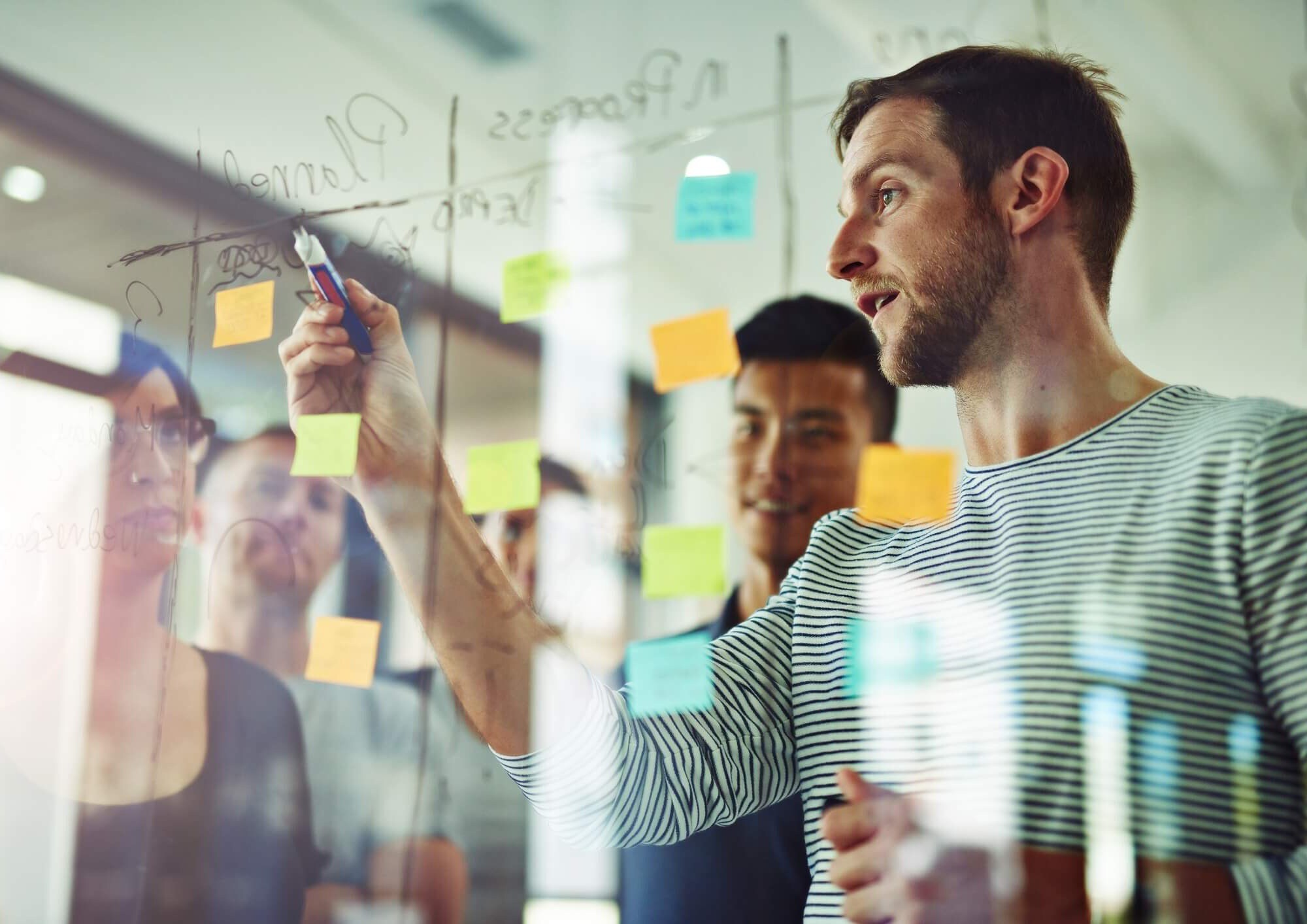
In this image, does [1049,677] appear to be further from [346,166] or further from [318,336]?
[346,166]

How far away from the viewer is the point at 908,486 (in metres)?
0.94

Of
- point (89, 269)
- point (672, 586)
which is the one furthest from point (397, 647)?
point (89, 269)

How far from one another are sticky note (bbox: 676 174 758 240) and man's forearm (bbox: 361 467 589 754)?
38 centimetres

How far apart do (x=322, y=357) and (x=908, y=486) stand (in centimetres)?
61

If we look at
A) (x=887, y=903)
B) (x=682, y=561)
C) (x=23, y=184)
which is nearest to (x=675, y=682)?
(x=682, y=561)

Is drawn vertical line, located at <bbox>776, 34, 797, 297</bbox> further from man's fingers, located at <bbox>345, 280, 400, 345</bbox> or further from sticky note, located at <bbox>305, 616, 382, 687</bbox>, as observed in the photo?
sticky note, located at <bbox>305, 616, 382, 687</bbox>

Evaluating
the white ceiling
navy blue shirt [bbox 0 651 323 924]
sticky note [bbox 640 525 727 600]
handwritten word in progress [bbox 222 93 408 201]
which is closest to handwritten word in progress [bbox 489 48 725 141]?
the white ceiling

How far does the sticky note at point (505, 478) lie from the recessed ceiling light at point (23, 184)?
0.73 m

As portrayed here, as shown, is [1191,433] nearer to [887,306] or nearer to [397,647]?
[887,306]

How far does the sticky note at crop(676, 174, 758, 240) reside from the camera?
106 cm

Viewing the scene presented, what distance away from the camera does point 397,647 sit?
1143 millimetres

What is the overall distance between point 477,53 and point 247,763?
0.88m

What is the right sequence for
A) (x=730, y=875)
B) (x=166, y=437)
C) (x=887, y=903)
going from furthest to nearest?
(x=166, y=437)
(x=730, y=875)
(x=887, y=903)

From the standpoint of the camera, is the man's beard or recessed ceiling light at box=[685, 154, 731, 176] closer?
the man's beard
